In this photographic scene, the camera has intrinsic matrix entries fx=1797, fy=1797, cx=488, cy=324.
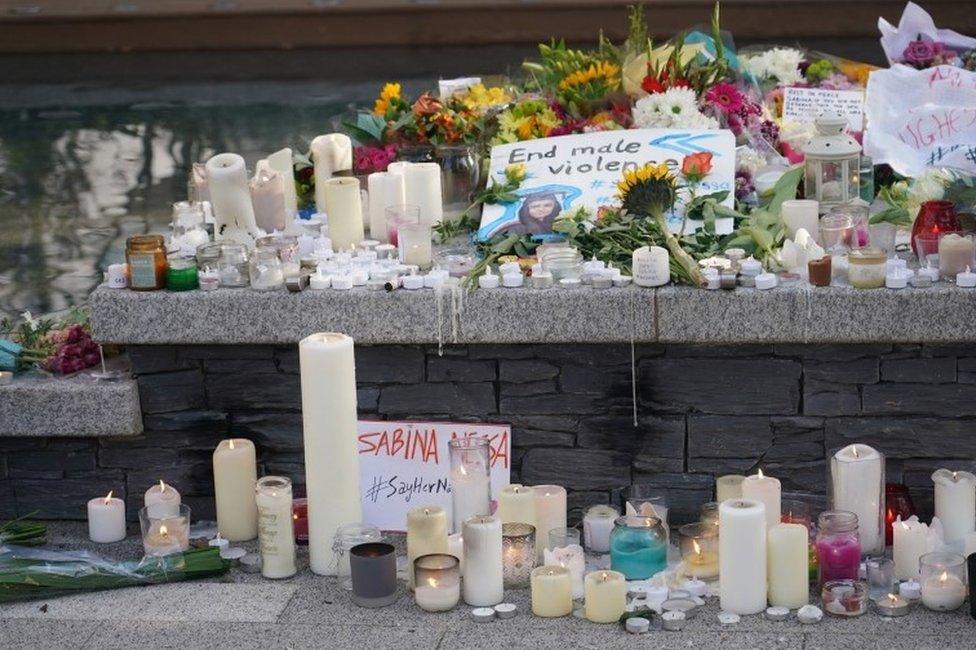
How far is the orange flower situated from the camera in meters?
4.25

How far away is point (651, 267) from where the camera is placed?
375 cm

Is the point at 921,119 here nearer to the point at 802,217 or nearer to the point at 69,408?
the point at 802,217

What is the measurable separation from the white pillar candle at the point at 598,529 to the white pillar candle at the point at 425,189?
92cm

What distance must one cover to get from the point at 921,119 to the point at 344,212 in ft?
5.07

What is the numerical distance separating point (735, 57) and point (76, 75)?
8.21 metres

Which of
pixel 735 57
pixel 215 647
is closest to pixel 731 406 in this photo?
pixel 215 647

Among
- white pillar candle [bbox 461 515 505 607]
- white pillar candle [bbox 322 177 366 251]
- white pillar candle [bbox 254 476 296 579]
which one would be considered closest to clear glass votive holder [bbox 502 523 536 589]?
white pillar candle [bbox 461 515 505 607]

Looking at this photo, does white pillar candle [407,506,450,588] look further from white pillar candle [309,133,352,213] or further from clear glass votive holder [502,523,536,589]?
white pillar candle [309,133,352,213]

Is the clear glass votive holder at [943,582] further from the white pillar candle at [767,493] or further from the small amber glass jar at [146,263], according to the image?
the small amber glass jar at [146,263]

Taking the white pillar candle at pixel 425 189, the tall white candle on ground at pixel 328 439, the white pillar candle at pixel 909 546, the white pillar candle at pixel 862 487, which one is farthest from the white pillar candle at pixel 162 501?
the white pillar candle at pixel 909 546

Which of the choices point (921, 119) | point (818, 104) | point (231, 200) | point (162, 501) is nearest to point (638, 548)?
point (162, 501)

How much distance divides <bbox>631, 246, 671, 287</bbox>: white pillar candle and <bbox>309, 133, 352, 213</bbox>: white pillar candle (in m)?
1.11

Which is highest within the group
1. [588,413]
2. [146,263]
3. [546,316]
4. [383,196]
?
[383,196]

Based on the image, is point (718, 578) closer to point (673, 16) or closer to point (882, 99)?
point (882, 99)
